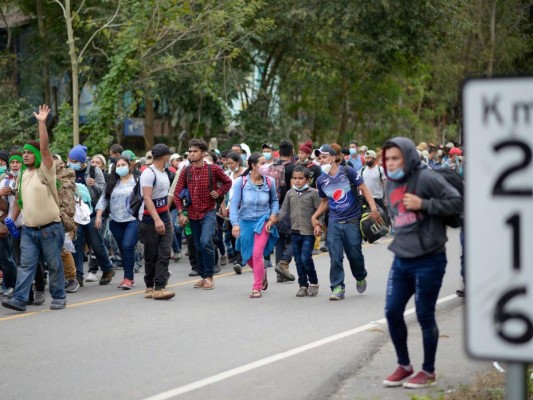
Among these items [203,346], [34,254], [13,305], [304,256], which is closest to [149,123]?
[304,256]

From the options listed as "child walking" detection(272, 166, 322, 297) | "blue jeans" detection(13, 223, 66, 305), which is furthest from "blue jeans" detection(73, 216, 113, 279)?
"child walking" detection(272, 166, 322, 297)

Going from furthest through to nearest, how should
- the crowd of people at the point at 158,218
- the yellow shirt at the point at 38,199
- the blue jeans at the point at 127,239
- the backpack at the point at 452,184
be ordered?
1. the blue jeans at the point at 127,239
2. the crowd of people at the point at 158,218
3. the yellow shirt at the point at 38,199
4. the backpack at the point at 452,184

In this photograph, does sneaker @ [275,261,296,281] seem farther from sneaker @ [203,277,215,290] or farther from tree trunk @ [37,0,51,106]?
tree trunk @ [37,0,51,106]

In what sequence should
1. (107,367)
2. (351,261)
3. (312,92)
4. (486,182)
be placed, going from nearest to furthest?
(486,182)
(107,367)
(351,261)
(312,92)

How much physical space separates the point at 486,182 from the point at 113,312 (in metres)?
8.88

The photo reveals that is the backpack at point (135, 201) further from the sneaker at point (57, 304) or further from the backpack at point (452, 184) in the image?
the backpack at point (452, 184)

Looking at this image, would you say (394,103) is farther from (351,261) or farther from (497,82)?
(497,82)

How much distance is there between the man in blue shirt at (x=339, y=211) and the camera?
12.2 m

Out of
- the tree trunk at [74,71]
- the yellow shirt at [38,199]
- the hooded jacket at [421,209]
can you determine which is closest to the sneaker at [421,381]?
the hooded jacket at [421,209]

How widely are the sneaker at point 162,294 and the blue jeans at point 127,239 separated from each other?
1.37 metres

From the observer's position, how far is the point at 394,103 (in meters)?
36.3

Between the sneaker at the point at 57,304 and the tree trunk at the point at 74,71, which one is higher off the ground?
the tree trunk at the point at 74,71

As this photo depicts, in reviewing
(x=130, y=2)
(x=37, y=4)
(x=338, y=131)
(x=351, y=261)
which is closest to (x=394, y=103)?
(x=338, y=131)

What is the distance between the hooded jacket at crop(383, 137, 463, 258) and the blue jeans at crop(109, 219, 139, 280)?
680 cm
